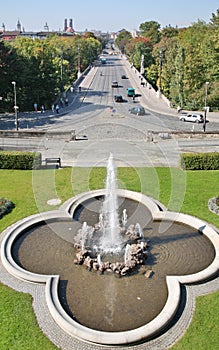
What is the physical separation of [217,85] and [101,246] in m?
40.6

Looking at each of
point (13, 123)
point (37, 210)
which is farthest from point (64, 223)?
point (13, 123)

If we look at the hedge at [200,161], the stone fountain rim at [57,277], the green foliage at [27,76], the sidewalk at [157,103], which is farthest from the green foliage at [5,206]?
the sidewalk at [157,103]

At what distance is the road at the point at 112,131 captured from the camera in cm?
3100

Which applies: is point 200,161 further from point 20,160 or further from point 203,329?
point 203,329

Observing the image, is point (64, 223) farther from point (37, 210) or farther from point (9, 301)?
point (9, 301)

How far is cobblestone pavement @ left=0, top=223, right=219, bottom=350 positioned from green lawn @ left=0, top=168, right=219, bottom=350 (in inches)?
8.4

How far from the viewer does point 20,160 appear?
26.8 metres

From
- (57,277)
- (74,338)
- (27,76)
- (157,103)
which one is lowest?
(74,338)

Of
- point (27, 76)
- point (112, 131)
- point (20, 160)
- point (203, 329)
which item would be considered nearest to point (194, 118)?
point (112, 131)

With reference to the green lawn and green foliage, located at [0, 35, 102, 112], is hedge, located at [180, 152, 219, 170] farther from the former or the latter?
green foliage, located at [0, 35, 102, 112]

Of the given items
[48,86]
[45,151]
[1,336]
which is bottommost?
[1,336]

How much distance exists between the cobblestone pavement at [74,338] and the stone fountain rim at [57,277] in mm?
183

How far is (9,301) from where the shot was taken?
13188mm

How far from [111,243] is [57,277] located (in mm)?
3380
